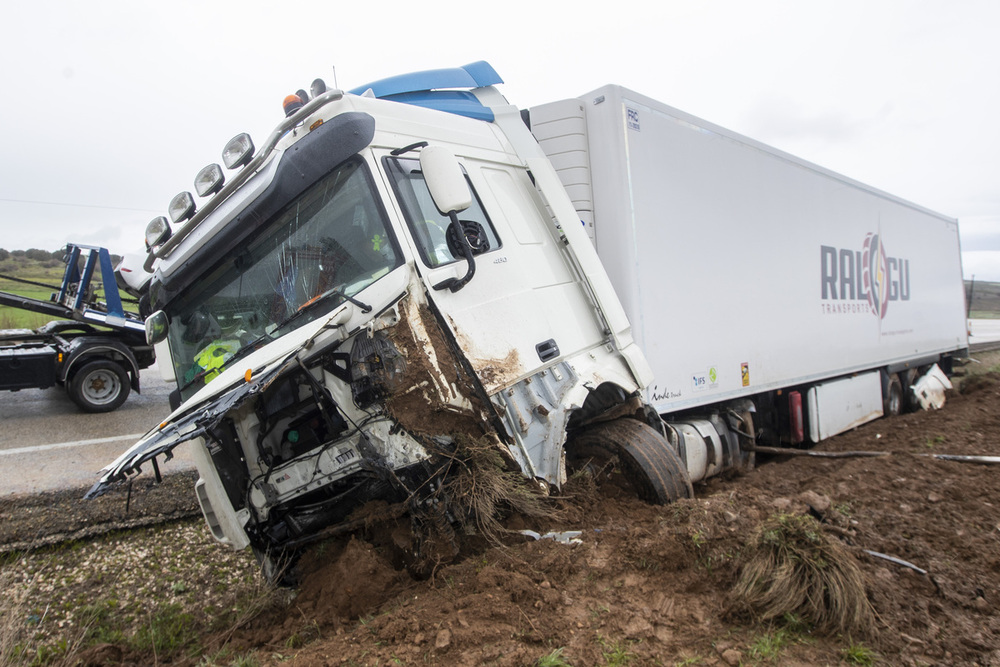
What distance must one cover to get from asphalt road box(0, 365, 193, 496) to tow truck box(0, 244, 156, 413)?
382mm

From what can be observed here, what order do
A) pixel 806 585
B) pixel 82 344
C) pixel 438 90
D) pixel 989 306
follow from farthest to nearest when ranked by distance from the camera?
pixel 989 306
pixel 82 344
pixel 438 90
pixel 806 585

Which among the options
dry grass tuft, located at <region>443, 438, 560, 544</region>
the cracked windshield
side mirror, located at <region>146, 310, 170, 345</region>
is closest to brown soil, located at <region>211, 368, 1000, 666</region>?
dry grass tuft, located at <region>443, 438, 560, 544</region>

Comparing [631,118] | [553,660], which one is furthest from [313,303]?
[631,118]

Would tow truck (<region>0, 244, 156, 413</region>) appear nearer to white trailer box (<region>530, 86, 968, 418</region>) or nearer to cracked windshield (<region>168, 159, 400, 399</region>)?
cracked windshield (<region>168, 159, 400, 399</region>)

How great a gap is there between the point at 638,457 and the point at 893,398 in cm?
724

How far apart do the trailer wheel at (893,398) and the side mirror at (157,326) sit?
8.77 meters

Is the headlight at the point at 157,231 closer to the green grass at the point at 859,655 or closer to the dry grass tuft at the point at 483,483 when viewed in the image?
the dry grass tuft at the point at 483,483

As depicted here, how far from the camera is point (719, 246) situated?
5.77 m

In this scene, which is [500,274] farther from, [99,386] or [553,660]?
[99,386]

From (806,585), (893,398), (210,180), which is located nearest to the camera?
(806,585)

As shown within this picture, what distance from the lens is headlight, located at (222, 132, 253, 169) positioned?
12.3 feet

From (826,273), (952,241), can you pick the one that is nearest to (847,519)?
(826,273)

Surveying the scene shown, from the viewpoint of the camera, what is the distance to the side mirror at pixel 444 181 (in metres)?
3.21

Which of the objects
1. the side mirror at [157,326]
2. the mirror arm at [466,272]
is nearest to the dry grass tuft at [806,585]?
the mirror arm at [466,272]
